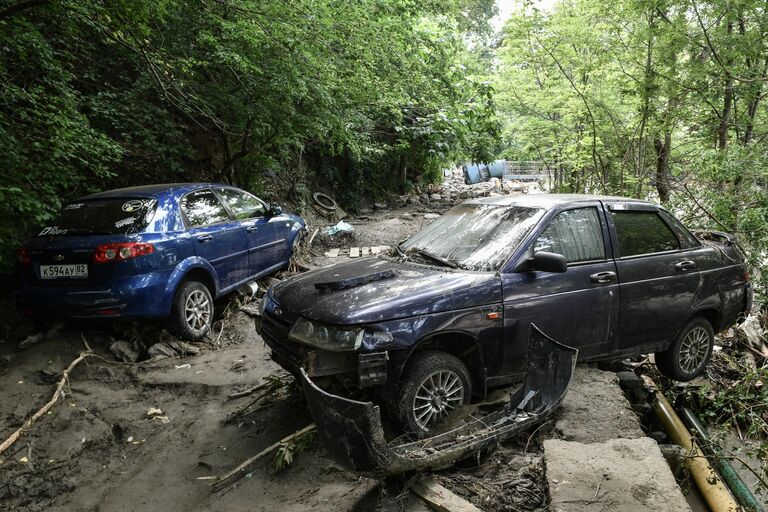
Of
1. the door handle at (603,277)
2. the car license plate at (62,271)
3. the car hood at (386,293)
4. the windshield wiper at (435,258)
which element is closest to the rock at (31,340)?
the car license plate at (62,271)

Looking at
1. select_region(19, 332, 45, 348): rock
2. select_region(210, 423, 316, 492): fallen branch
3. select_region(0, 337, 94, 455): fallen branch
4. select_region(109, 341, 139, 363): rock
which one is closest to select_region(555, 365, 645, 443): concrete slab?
select_region(210, 423, 316, 492): fallen branch

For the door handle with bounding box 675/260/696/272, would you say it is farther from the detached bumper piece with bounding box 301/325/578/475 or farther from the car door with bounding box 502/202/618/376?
the detached bumper piece with bounding box 301/325/578/475

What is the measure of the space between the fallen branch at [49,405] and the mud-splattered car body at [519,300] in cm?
203

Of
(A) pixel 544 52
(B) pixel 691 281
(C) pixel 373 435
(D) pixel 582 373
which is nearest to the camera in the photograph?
(C) pixel 373 435

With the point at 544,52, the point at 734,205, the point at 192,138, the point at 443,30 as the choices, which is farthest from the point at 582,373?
the point at 443,30

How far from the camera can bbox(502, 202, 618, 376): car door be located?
3.55 m

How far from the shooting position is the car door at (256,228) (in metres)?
Result: 6.27

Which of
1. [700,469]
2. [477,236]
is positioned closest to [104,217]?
[477,236]

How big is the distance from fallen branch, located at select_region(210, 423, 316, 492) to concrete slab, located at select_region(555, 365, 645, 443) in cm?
180

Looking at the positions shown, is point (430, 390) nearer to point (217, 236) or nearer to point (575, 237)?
point (575, 237)

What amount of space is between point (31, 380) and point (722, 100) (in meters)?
Answer: 11.2

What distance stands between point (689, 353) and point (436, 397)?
3.02 metres

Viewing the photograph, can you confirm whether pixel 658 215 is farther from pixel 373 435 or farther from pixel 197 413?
pixel 197 413

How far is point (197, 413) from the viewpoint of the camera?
4148 millimetres
